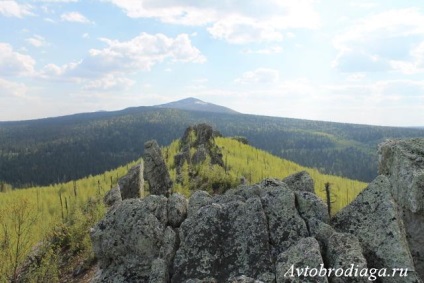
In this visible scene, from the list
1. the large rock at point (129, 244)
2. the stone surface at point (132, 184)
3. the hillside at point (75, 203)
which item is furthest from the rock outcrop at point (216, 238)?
the stone surface at point (132, 184)

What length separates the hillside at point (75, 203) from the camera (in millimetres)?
21812

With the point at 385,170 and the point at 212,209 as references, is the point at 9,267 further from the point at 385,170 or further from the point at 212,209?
the point at 385,170

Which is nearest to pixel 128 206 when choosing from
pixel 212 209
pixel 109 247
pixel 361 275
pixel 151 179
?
pixel 109 247

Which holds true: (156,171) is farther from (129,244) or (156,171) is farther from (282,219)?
(282,219)

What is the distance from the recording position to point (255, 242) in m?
12.4

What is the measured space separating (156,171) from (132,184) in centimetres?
269

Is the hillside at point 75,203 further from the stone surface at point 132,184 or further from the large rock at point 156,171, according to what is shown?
the large rock at point 156,171

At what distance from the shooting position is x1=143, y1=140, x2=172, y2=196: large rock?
120 feet

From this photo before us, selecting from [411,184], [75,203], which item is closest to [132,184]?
[75,203]

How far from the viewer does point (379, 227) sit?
1224cm

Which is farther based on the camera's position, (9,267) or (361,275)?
(9,267)

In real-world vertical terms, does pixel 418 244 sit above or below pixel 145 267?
above

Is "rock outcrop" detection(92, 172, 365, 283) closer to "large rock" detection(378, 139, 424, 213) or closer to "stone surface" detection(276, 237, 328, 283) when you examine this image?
"stone surface" detection(276, 237, 328, 283)

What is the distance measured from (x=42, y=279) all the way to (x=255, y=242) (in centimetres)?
1390
